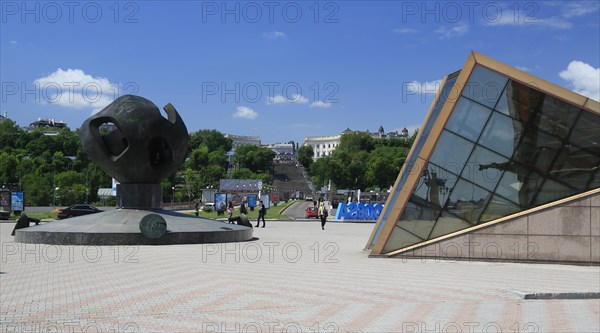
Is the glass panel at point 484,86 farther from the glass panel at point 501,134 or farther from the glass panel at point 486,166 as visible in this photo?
the glass panel at point 486,166

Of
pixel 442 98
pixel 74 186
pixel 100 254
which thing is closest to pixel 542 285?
pixel 442 98

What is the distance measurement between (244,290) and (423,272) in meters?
4.80

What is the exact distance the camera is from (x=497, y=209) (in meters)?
17.0

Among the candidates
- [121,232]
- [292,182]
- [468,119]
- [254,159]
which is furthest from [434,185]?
[254,159]

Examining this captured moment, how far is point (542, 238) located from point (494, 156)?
2.42 metres

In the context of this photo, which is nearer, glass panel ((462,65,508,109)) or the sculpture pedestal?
glass panel ((462,65,508,109))

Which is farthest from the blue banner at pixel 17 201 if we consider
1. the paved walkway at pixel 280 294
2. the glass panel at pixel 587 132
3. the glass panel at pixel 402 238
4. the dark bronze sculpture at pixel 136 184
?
the glass panel at pixel 587 132

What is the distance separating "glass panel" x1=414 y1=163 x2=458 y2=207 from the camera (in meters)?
17.3

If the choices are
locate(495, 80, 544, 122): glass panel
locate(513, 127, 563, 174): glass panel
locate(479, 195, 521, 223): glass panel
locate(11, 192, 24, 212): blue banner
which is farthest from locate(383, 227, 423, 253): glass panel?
locate(11, 192, 24, 212): blue banner

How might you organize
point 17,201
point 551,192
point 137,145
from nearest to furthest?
point 551,192, point 137,145, point 17,201

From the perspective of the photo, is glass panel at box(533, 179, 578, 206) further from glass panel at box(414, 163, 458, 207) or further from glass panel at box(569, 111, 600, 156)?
glass panel at box(414, 163, 458, 207)

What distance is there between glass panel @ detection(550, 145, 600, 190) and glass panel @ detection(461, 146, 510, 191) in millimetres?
1306

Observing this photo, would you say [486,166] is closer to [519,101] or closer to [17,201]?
[519,101]

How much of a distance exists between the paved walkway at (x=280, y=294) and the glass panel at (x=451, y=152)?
2.61 metres
